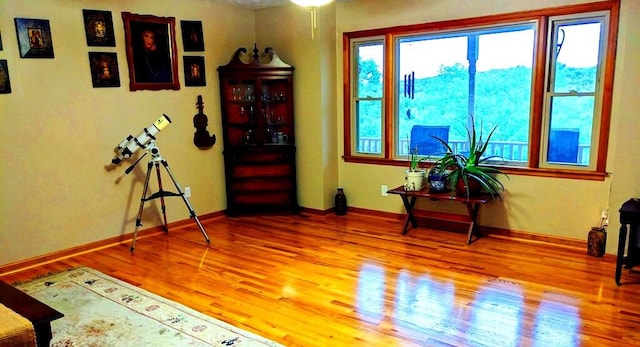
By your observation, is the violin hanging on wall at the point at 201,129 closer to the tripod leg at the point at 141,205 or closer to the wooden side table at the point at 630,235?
the tripod leg at the point at 141,205

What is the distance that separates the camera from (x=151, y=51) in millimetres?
4516

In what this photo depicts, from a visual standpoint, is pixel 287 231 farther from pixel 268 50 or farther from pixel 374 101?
pixel 268 50

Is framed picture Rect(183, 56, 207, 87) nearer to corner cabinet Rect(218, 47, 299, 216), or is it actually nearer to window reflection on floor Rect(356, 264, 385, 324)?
corner cabinet Rect(218, 47, 299, 216)

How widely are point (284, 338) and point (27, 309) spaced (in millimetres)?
1293

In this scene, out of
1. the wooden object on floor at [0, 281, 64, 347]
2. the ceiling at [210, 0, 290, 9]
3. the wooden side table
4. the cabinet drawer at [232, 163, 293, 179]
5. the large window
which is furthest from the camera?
the cabinet drawer at [232, 163, 293, 179]

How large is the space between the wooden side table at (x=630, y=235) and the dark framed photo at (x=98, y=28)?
14.4 ft

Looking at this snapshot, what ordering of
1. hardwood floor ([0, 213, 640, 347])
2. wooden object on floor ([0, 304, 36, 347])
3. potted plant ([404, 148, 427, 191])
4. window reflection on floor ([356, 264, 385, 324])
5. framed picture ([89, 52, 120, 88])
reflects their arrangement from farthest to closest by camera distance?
potted plant ([404, 148, 427, 191]) → framed picture ([89, 52, 120, 88]) → window reflection on floor ([356, 264, 385, 324]) → hardwood floor ([0, 213, 640, 347]) → wooden object on floor ([0, 304, 36, 347])

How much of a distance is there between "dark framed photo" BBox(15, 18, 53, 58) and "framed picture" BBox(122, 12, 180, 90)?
0.69 m

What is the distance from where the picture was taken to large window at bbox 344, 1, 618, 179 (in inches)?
151

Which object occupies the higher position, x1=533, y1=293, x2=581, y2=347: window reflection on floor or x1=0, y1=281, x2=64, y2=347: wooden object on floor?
x1=0, y1=281, x2=64, y2=347: wooden object on floor

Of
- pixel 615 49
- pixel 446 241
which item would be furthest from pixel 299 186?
pixel 615 49

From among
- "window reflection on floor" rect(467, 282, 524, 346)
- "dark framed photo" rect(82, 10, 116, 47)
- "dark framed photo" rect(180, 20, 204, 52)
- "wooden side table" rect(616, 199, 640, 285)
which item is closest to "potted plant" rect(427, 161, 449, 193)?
"window reflection on floor" rect(467, 282, 524, 346)

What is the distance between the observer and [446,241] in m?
4.29

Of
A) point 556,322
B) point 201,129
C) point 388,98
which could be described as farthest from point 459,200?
point 201,129
